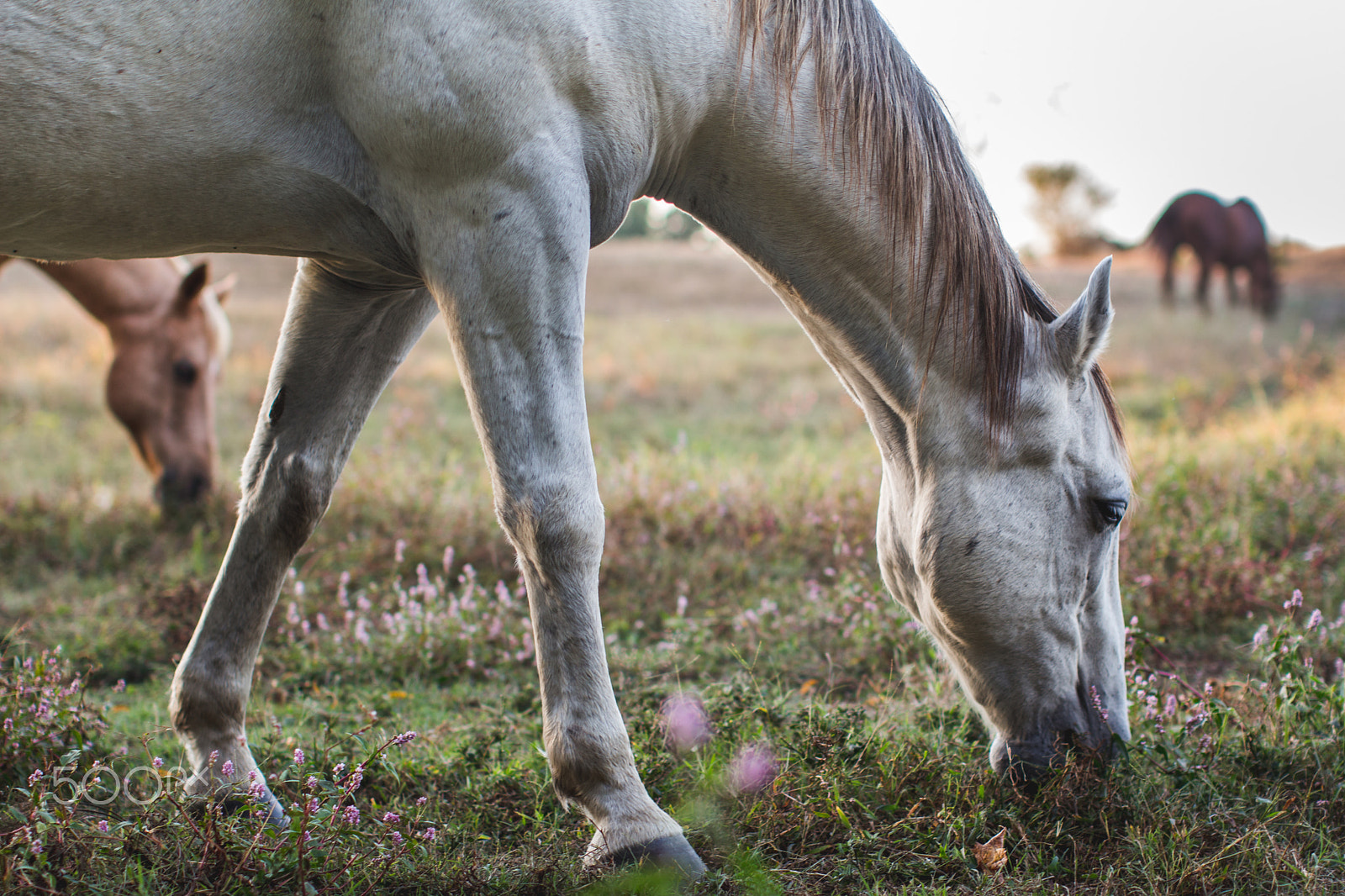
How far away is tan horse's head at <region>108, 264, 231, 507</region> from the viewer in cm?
511

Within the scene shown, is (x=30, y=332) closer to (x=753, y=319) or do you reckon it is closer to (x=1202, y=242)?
(x=753, y=319)

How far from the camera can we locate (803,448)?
6883 mm

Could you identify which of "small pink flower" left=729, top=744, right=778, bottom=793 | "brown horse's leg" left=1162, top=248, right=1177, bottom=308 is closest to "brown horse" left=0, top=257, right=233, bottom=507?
"small pink flower" left=729, top=744, right=778, bottom=793

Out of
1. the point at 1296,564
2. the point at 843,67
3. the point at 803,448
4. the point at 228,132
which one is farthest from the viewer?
the point at 803,448

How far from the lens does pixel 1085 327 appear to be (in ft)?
6.99

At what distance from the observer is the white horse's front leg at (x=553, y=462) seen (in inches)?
69.7

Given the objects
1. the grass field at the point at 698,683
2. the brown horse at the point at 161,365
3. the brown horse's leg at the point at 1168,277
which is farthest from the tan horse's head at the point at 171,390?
the brown horse's leg at the point at 1168,277

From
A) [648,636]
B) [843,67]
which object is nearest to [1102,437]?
[843,67]

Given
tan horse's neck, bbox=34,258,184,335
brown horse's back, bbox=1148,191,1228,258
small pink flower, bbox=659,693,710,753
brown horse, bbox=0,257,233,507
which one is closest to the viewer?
small pink flower, bbox=659,693,710,753

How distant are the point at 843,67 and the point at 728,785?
5.79ft

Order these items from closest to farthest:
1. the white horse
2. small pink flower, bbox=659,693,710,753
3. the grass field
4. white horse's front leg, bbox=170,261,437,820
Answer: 1. the white horse
2. the grass field
3. white horse's front leg, bbox=170,261,437,820
4. small pink flower, bbox=659,693,710,753

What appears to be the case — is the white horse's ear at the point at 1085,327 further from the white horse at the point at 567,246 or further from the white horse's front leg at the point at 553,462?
the white horse's front leg at the point at 553,462

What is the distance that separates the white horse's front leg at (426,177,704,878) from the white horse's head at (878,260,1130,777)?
34.7 inches

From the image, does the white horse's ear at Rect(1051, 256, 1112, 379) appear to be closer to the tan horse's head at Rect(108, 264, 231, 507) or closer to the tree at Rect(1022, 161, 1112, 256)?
the tan horse's head at Rect(108, 264, 231, 507)
